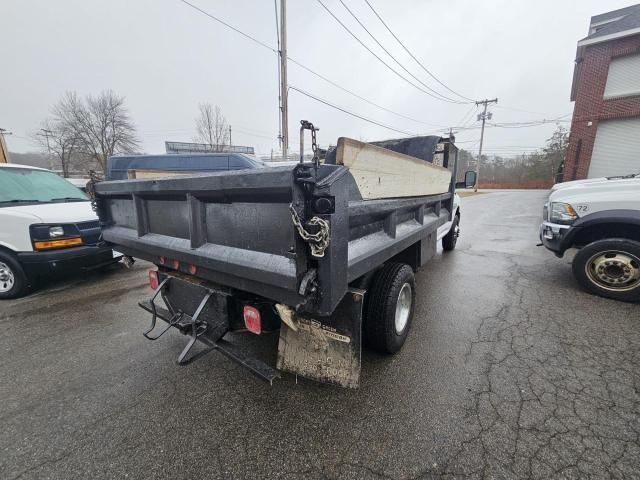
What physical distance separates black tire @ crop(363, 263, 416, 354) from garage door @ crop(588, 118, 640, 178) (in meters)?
16.9

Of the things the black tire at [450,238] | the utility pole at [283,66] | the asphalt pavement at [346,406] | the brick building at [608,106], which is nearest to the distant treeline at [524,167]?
the brick building at [608,106]

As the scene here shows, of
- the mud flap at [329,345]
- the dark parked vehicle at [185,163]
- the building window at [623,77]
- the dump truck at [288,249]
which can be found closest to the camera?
the dump truck at [288,249]

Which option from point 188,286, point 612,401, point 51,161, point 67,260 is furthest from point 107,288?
point 51,161

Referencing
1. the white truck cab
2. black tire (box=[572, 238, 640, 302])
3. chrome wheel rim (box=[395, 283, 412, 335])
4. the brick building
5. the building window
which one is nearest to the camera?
chrome wheel rim (box=[395, 283, 412, 335])

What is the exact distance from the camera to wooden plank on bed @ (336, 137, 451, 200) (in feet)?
4.91

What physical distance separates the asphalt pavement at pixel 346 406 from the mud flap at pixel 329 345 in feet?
0.84

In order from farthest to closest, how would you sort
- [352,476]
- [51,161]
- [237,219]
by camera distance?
[51,161], [237,219], [352,476]

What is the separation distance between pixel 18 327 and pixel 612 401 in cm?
579

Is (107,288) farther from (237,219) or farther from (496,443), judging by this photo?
(496,443)

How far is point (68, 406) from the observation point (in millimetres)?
2021

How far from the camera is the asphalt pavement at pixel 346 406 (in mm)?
1576

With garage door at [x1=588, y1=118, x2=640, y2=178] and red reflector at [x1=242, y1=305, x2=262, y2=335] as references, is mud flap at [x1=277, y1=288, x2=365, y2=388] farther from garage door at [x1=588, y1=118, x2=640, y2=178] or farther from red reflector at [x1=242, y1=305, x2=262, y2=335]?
garage door at [x1=588, y1=118, x2=640, y2=178]

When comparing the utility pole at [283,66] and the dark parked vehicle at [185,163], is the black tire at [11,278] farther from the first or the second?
the utility pole at [283,66]

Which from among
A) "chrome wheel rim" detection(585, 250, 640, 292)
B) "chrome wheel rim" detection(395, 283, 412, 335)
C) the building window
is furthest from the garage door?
"chrome wheel rim" detection(395, 283, 412, 335)
